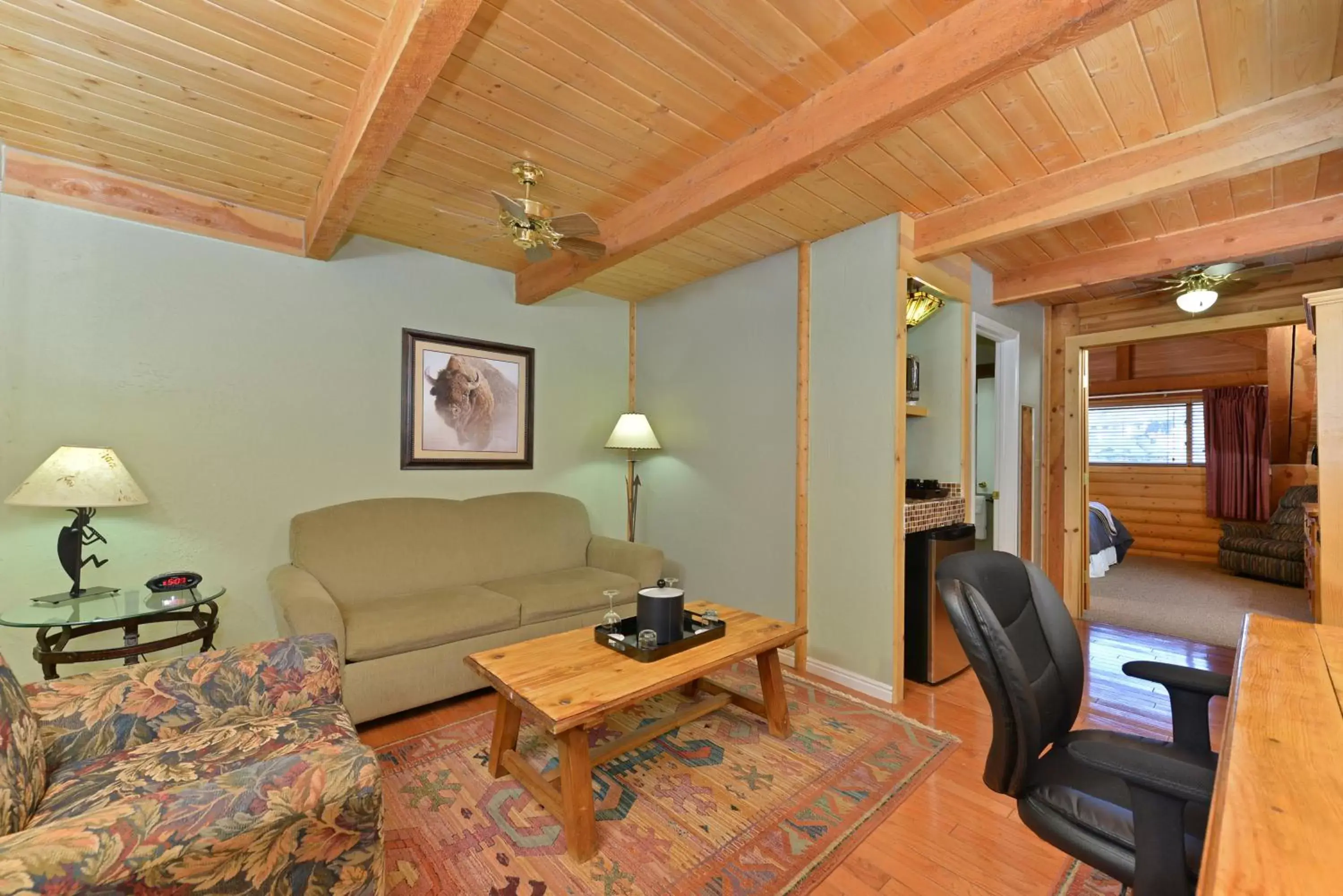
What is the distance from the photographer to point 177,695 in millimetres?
1623

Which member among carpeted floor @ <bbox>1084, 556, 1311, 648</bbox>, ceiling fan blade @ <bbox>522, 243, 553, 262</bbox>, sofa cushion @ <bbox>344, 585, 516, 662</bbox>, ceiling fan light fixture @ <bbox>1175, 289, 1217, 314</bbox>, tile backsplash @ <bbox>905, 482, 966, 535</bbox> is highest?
ceiling fan light fixture @ <bbox>1175, 289, 1217, 314</bbox>

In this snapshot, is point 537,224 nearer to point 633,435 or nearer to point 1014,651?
point 633,435

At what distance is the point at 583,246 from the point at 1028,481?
375 cm

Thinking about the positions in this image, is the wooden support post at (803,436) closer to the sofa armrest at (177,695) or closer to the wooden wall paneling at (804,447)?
the wooden wall paneling at (804,447)

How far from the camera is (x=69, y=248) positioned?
2479mm

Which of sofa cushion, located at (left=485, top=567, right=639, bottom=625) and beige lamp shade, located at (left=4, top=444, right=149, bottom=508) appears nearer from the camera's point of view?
beige lamp shade, located at (left=4, top=444, right=149, bottom=508)

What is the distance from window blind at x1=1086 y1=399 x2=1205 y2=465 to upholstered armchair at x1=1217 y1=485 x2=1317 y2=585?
1171 mm

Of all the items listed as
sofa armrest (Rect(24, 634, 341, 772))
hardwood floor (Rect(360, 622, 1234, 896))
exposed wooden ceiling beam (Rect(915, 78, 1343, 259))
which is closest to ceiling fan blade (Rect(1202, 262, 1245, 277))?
exposed wooden ceiling beam (Rect(915, 78, 1343, 259))

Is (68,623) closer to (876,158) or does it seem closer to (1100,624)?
(876,158)

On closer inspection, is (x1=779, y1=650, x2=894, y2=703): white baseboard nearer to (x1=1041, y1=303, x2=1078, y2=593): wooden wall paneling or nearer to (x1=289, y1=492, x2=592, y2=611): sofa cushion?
(x1=289, y1=492, x2=592, y2=611): sofa cushion

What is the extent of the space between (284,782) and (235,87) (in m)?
2.20

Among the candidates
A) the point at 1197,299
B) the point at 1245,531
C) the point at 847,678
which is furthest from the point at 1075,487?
the point at 1245,531

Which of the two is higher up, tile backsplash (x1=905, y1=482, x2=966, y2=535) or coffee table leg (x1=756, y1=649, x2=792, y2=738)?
tile backsplash (x1=905, y1=482, x2=966, y2=535)

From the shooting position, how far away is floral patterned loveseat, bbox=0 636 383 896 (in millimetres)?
992
